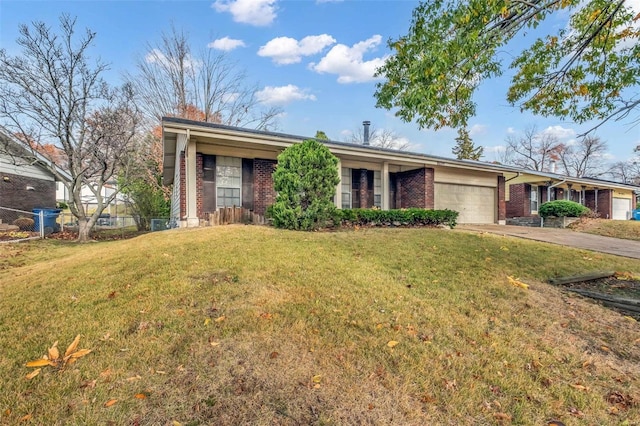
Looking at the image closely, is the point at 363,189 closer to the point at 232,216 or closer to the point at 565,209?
the point at 232,216

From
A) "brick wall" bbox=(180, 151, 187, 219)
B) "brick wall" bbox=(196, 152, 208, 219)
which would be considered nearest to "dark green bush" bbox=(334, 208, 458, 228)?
"brick wall" bbox=(196, 152, 208, 219)

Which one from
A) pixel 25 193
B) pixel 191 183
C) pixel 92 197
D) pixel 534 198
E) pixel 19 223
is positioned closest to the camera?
pixel 191 183

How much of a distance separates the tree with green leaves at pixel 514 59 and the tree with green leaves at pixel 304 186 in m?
2.62

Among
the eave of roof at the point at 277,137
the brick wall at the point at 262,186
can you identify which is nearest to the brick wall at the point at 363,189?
the eave of roof at the point at 277,137

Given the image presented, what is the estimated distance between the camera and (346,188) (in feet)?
43.4

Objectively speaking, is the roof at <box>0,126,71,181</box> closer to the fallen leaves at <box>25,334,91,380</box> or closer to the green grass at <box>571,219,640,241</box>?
the fallen leaves at <box>25,334,91,380</box>

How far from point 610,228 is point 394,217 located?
421 inches

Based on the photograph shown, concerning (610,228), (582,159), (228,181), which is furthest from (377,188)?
(582,159)

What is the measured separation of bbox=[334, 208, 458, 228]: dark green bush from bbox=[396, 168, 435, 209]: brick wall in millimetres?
2200

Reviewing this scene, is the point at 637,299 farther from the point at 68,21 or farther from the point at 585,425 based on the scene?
the point at 68,21

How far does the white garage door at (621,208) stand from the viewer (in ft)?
77.2

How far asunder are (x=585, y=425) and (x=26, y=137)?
54.6 ft

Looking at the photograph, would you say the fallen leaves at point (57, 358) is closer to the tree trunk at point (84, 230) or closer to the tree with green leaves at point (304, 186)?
the tree with green leaves at point (304, 186)

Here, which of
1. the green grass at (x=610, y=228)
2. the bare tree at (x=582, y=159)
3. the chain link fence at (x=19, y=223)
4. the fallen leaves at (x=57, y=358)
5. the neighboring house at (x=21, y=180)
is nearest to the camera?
the fallen leaves at (x=57, y=358)
